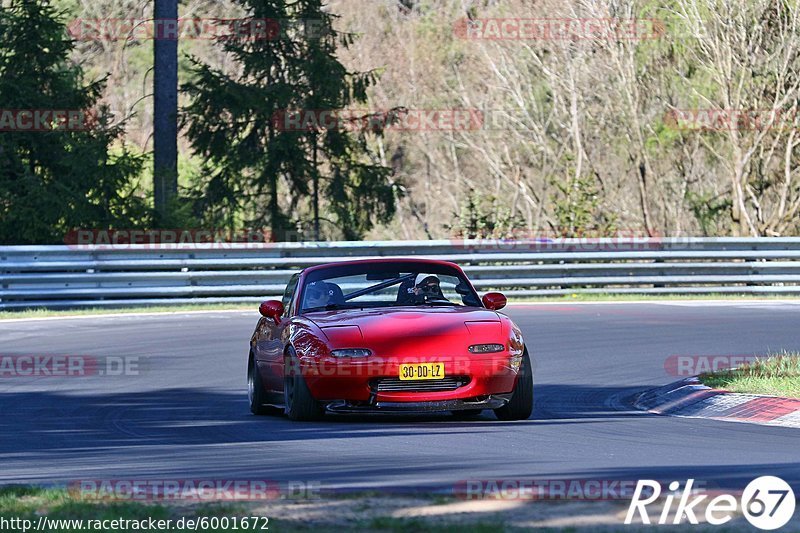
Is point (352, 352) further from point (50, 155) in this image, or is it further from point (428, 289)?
point (50, 155)

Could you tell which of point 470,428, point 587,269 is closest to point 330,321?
point 470,428

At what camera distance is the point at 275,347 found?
1259cm

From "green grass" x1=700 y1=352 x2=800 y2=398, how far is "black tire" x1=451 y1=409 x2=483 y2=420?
2.30 meters

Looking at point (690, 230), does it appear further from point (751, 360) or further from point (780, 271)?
point (751, 360)

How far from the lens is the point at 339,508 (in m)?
7.33

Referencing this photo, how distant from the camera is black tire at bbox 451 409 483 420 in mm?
12124

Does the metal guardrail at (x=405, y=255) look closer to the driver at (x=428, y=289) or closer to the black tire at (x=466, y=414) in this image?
the driver at (x=428, y=289)

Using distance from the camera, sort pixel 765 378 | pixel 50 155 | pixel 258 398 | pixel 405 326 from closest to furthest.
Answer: pixel 405 326
pixel 258 398
pixel 765 378
pixel 50 155

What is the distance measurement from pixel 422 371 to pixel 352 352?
571 millimetres

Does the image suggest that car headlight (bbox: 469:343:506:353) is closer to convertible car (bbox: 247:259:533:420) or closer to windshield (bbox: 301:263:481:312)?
convertible car (bbox: 247:259:533:420)

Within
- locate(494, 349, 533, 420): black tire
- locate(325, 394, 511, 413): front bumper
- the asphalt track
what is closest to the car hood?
locate(494, 349, 533, 420): black tire

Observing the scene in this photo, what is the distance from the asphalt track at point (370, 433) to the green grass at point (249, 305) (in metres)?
4.79

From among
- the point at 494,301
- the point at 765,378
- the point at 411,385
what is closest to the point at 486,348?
the point at 411,385

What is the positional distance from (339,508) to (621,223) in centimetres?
3526
